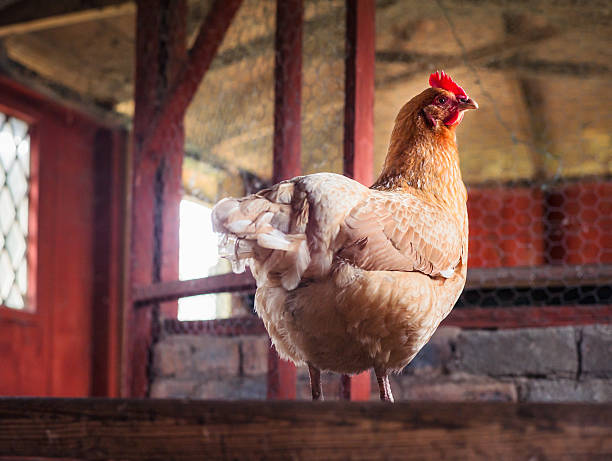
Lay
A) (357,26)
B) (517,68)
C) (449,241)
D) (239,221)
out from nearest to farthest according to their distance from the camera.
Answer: (239,221) → (449,241) → (357,26) → (517,68)

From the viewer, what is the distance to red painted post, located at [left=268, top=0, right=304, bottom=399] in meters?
2.12

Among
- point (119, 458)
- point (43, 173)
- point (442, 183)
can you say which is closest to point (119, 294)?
point (43, 173)

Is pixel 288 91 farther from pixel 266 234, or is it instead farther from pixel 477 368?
pixel 477 368

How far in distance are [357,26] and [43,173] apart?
284 centimetres

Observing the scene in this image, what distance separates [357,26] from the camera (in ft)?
6.61

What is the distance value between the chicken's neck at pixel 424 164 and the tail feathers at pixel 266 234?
0.38 m

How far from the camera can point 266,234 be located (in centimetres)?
132

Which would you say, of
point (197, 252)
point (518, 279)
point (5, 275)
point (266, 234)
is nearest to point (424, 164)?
point (266, 234)

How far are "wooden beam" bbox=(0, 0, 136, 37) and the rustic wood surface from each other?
2.77m

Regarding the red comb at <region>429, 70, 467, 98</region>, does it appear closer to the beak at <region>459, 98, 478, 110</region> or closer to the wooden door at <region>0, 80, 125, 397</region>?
the beak at <region>459, 98, 478, 110</region>

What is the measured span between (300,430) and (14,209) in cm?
364

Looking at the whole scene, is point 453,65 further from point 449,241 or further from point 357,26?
point 449,241

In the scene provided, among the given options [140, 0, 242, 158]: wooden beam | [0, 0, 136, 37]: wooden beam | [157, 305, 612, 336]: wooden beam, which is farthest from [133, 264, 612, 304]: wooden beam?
[0, 0, 136, 37]: wooden beam

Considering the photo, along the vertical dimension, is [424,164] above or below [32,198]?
below
